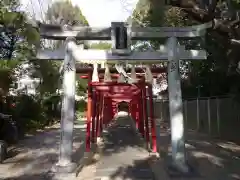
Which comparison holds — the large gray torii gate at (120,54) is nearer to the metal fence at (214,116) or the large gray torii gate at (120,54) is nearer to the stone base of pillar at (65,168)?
the stone base of pillar at (65,168)

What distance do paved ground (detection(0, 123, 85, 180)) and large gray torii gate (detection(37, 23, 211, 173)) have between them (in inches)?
46.0

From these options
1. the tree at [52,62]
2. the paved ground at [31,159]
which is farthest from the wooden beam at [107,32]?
the tree at [52,62]

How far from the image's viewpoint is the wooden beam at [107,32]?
9352 millimetres

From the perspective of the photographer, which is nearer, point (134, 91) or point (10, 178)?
point (10, 178)

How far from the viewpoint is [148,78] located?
1035 centimetres

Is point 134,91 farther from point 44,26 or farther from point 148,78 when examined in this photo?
point 44,26

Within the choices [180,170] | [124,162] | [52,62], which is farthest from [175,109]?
[52,62]

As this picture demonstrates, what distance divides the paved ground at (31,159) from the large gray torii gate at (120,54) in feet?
3.83

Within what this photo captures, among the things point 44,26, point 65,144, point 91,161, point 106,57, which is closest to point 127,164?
point 91,161

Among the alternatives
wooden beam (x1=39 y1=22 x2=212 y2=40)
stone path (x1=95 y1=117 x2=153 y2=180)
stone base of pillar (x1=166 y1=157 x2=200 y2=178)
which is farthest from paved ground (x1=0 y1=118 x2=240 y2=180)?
wooden beam (x1=39 y1=22 x2=212 y2=40)

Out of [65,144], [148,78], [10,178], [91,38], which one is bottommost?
[10,178]

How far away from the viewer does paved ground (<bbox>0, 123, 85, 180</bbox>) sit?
9.11 metres

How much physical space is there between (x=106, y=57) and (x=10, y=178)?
146 inches

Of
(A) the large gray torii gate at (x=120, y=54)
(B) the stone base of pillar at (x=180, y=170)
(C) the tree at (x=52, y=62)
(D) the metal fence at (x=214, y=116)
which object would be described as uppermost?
(C) the tree at (x=52, y=62)
